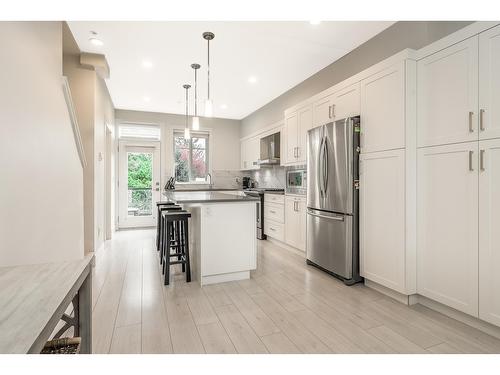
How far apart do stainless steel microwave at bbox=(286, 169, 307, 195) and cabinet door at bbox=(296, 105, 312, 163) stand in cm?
25

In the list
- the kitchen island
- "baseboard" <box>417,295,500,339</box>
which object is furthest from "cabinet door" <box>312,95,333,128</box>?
"baseboard" <box>417,295,500,339</box>

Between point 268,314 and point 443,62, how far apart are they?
2488 millimetres

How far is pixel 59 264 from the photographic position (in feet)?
3.75

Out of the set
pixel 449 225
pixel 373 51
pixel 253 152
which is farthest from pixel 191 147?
pixel 449 225

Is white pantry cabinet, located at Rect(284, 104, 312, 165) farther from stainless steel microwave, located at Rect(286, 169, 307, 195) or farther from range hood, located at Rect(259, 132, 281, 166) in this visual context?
range hood, located at Rect(259, 132, 281, 166)

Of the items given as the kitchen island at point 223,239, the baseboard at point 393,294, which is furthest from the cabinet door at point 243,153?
the baseboard at point 393,294

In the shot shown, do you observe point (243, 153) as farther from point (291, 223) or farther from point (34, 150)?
point (34, 150)

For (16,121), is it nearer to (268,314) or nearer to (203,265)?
(203,265)

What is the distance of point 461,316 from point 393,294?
52cm

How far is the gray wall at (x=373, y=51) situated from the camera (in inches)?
95.0

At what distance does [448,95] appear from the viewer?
2.11 m

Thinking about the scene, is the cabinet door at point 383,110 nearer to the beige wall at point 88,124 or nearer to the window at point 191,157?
the beige wall at point 88,124

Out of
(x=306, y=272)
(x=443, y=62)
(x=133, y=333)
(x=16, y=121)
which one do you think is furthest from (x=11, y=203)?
(x=443, y=62)

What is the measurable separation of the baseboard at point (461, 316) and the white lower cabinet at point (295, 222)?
168 centimetres
